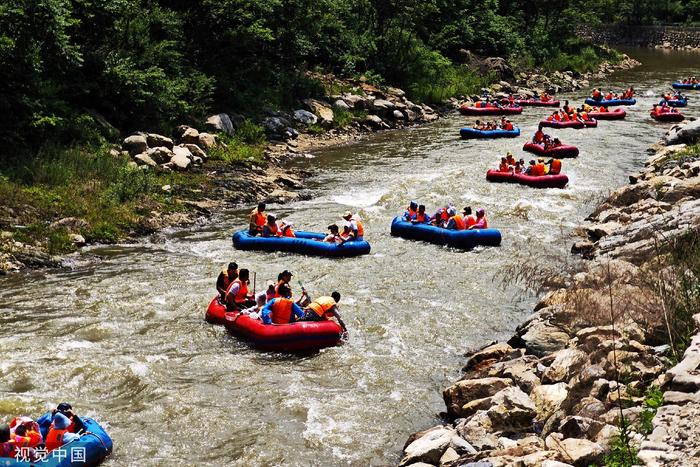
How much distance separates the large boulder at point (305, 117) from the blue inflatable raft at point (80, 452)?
21560 mm

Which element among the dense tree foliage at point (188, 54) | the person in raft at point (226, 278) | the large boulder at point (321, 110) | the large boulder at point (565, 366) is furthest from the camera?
the large boulder at point (321, 110)

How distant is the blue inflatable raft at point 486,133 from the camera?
30156 millimetres

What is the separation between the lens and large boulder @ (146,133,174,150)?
22.7 m

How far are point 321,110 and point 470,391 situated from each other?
22220 millimetres

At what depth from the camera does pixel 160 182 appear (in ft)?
67.4

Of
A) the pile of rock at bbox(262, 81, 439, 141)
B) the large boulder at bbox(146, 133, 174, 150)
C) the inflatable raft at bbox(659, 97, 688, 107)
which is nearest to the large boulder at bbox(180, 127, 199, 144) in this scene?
the large boulder at bbox(146, 133, 174, 150)

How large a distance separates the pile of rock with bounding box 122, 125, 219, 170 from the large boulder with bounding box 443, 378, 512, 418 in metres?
13.2

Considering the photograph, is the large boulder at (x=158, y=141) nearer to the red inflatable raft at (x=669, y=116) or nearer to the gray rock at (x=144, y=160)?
the gray rock at (x=144, y=160)

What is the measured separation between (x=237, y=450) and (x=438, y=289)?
651cm

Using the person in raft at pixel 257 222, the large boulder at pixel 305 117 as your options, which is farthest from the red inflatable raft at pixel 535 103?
the person in raft at pixel 257 222

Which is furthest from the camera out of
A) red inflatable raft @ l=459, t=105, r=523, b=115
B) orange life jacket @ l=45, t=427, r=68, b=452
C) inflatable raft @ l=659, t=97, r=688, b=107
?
inflatable raft @ l=659, t=97, r=688, b=107

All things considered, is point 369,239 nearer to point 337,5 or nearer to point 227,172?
point 227,172

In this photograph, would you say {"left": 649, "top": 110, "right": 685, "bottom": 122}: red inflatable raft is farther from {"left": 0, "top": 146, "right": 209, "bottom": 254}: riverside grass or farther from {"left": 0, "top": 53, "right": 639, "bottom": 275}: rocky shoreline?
{"left": 0, "top": 146, "right": 209, "bottom": 254}: riverside grass

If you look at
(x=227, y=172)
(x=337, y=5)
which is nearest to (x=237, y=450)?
(x=227, y=172)
